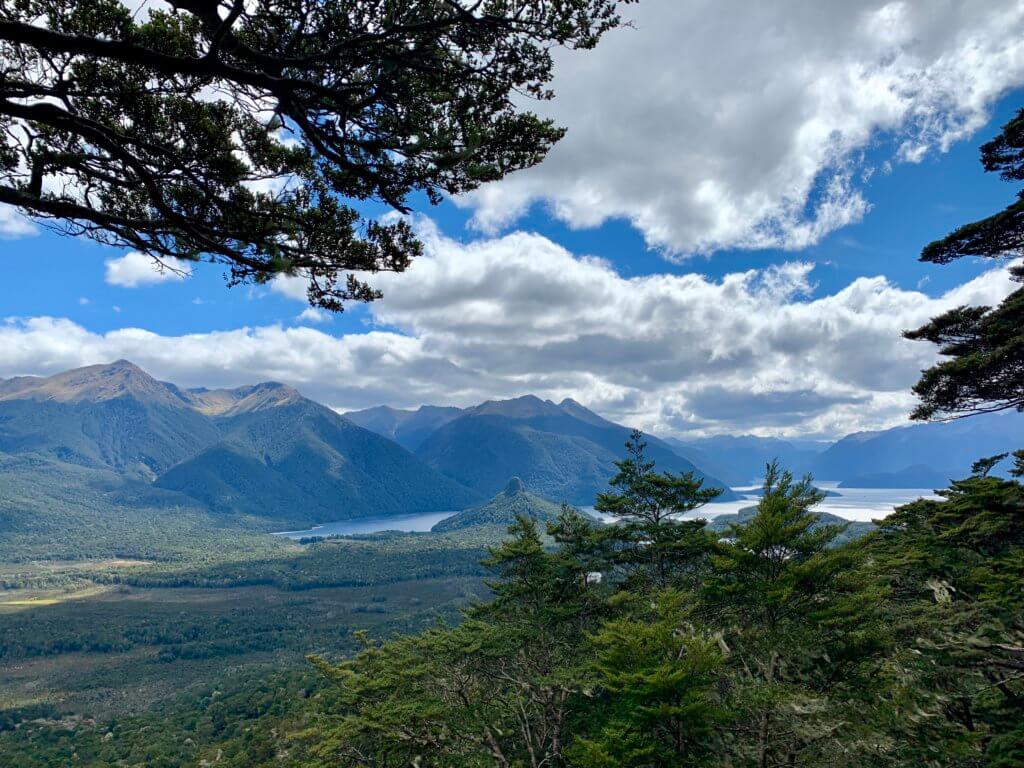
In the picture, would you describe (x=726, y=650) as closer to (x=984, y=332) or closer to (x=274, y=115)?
(x=984, y=332)

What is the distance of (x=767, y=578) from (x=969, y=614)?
496 centimetres

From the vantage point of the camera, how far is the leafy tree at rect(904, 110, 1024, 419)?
11289 millimetres

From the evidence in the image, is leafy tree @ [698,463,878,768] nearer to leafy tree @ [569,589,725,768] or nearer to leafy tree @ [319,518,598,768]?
leafy tree @ [569,589,725,768]

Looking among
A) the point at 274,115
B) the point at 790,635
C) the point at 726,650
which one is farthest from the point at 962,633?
the point at 274,115

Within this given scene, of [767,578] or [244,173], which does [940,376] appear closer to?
[767,578]

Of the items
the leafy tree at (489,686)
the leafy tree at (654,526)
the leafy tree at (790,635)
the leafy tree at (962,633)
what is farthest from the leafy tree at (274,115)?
the leafy tree at (654,526)

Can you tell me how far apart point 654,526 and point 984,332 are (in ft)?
48.8

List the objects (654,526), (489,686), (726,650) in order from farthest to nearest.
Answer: (489,686) < (654,526) < (726,650)

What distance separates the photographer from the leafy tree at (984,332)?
Answer: 37.0 feet

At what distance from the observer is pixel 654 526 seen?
2362cm

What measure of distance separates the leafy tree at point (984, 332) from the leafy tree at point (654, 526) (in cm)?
1169

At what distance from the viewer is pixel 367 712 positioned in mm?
19078

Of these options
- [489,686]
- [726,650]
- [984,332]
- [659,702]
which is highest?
[984,332]

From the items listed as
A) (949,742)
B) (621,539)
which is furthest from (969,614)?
(621,539)
